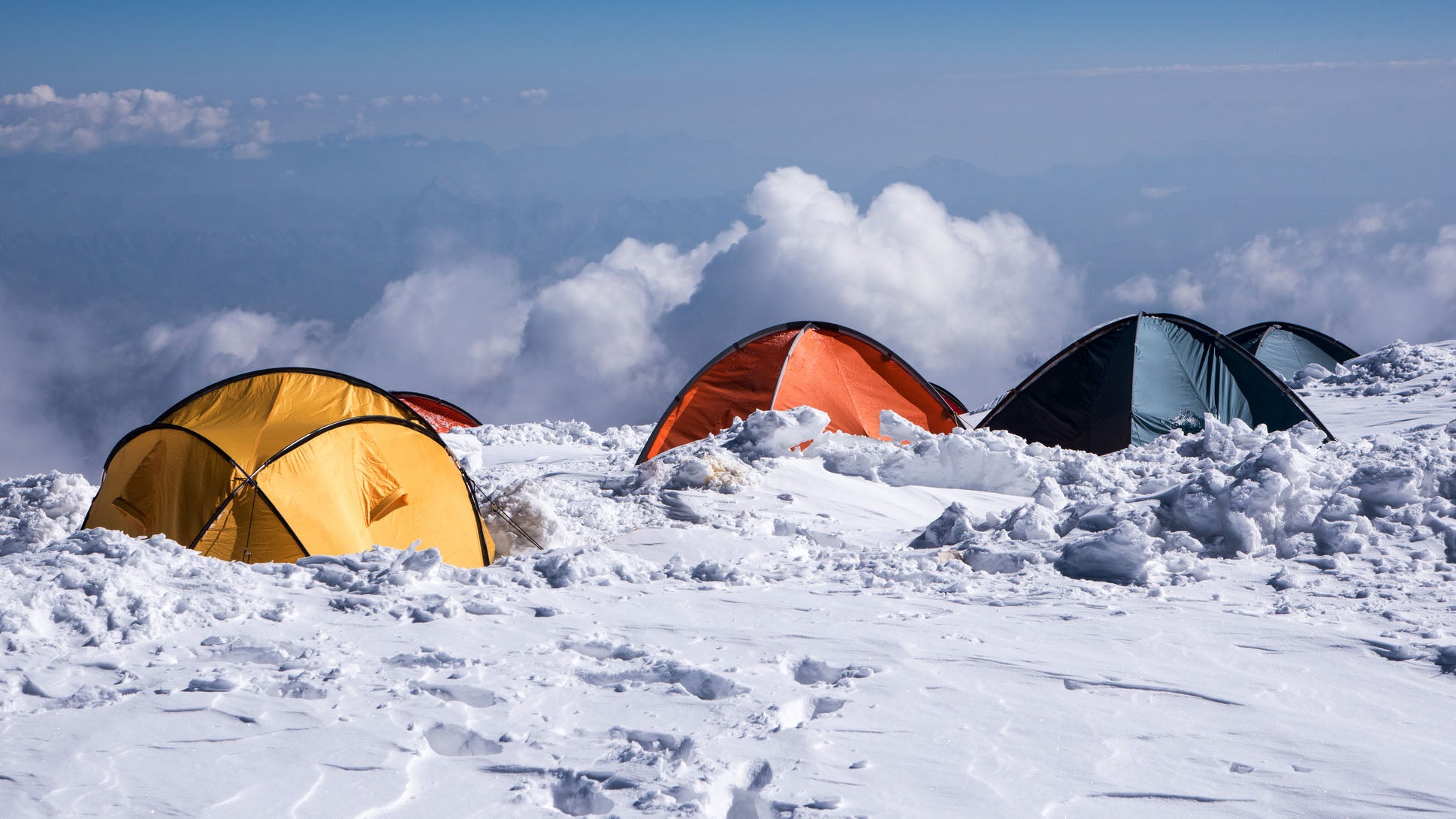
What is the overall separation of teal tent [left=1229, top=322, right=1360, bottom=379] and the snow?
1384 cm

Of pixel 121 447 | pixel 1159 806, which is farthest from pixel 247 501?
pixel 1159 806

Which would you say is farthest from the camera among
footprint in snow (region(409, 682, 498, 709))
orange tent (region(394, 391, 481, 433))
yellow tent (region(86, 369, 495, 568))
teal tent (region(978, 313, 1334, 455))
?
orange tent (region(394, 391, 481, 433))

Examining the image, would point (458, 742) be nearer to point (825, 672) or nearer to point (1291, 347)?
point (825, 672)

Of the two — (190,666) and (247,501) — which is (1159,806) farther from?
(247,501)

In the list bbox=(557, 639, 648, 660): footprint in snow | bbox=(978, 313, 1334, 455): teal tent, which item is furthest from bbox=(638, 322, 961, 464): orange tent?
bbox=(557, 639, 648, 660): footprint in snow

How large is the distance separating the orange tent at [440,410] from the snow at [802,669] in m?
12.0

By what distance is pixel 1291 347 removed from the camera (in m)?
20.4

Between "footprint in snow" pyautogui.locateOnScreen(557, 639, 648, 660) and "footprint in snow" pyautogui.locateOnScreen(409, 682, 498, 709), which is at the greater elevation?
"footprint in snow" pyautogui.locateOnScreen(557, 639, 648, 660)

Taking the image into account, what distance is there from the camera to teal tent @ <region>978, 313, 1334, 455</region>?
1202 centimetres

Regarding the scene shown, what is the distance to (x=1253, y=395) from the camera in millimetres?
12195

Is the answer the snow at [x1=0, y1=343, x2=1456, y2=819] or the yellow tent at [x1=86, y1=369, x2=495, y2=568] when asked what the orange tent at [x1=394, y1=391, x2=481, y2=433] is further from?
the snow at [x1=0, y1=343, x2=1456, y2=819]

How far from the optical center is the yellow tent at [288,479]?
7.54 meters

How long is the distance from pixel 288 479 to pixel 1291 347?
19.6 meters

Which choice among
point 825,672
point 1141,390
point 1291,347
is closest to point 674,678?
point 825,672
